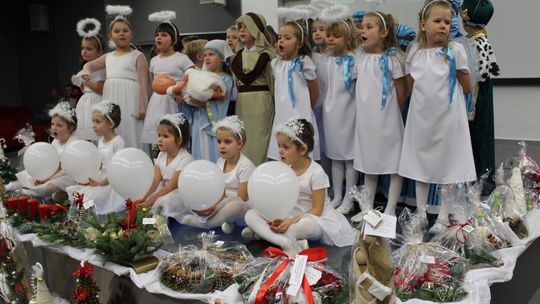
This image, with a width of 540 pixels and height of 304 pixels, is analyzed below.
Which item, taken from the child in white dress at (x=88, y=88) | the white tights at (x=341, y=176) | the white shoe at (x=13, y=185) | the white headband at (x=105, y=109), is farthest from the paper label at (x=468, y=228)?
the white shoe at (x=13, y=185)

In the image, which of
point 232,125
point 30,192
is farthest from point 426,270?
point 30,192

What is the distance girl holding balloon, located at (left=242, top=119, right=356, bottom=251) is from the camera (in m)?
2.97

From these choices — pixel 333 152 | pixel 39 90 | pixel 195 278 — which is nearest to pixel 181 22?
pixel 39 90

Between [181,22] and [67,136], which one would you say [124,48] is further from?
[181,22]

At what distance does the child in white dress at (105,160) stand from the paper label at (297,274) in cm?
216

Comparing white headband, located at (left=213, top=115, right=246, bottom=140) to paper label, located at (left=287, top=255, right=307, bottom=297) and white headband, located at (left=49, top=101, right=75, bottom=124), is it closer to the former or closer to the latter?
paper label, located at (left=287, top=255, right=307, bottom=297)

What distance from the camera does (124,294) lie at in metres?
2.74

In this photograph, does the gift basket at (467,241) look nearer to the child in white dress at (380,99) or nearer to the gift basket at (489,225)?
the gift basket at (489,225)

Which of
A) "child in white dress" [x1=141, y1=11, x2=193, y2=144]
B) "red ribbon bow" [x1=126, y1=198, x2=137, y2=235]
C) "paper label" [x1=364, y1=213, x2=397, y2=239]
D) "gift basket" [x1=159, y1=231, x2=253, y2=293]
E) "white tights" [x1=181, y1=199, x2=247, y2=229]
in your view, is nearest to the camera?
"paper label" [x1=364, y1=213, x2=397, y2=239]

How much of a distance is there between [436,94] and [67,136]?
322cm

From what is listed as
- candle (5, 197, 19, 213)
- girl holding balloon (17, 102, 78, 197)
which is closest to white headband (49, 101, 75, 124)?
girl holding balloon (17, 102, 78, 197)

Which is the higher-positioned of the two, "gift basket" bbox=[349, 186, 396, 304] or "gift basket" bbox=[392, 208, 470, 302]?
"gift basket" bbox=[349, 186, 396, 304]

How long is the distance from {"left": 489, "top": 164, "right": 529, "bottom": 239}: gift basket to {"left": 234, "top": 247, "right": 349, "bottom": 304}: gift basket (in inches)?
51.3

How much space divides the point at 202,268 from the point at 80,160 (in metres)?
1.77
